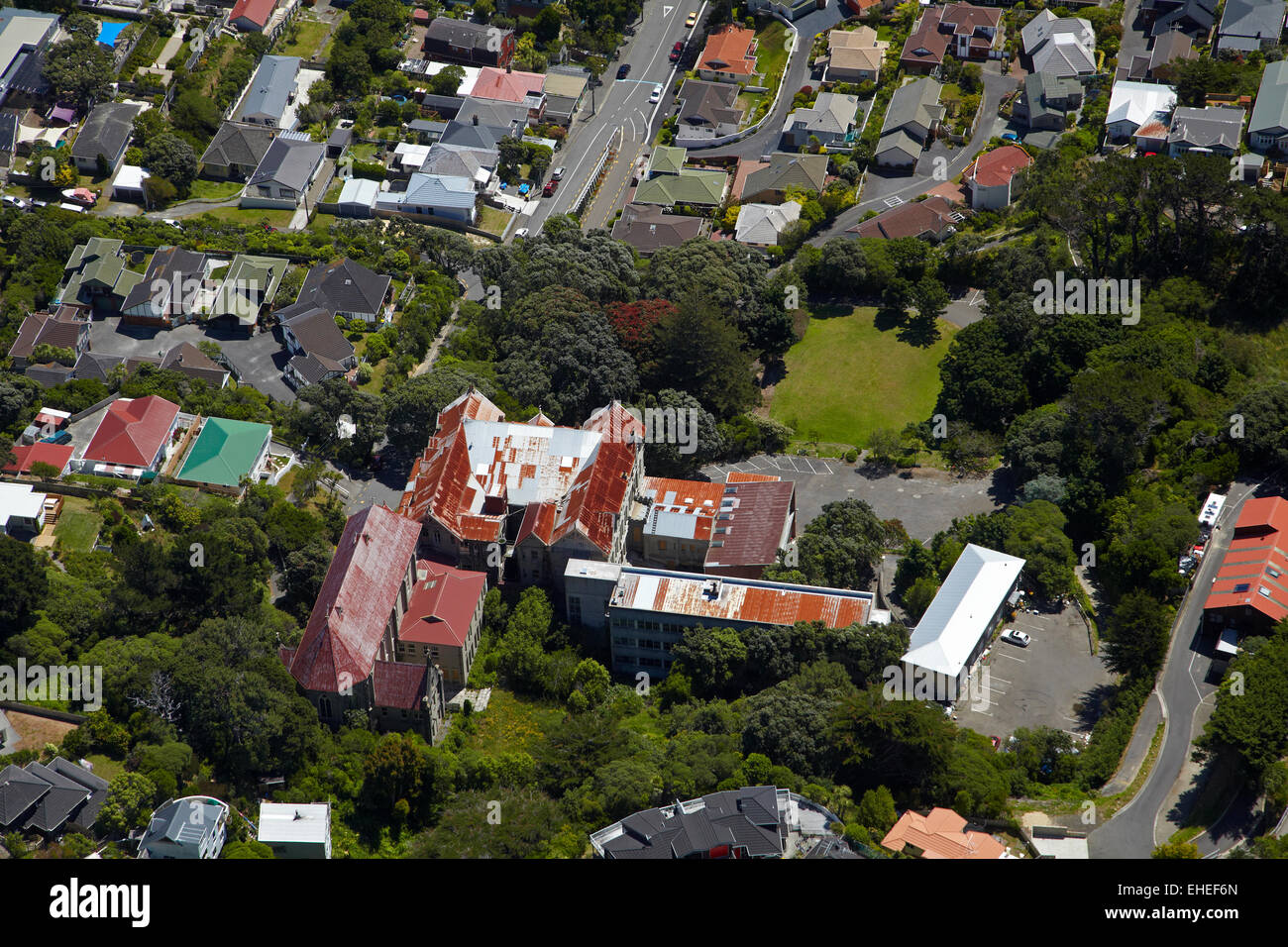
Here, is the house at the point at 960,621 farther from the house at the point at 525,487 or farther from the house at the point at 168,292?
the house at the point at 168,292

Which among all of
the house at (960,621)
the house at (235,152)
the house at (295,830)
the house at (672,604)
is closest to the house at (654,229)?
the house at (235,152)

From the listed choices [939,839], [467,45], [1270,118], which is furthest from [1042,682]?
[467,45]

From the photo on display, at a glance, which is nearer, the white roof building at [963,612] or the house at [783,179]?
the white roof building at [963,612]

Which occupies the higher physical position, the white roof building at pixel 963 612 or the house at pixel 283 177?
the white roof building at pixel 963 612

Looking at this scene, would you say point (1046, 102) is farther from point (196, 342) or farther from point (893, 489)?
point (196, 342)

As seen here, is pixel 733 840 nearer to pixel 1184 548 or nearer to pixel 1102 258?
pixel 1184 548

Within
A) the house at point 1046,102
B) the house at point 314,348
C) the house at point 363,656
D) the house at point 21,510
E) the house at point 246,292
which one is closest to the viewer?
the house at point 363,656

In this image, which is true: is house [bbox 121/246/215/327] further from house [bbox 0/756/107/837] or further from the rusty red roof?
house [bbox 0/756/107/837]

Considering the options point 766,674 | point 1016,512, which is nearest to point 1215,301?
point 1016,512
